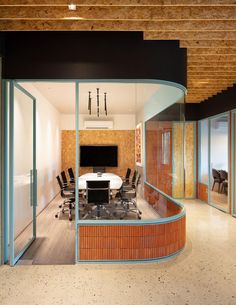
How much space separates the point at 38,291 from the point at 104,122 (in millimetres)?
6734

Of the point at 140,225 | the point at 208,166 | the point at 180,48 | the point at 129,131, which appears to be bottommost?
the point at 140,225

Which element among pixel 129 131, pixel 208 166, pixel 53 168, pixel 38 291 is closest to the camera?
pixel 38 291

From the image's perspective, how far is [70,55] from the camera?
3098 mm

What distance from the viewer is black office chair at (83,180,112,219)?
11.4 feet

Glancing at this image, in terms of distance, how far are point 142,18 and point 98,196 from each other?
2727 millimetres

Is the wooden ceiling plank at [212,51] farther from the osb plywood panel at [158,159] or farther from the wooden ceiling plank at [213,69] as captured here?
the osb plywood panel at [158,159]

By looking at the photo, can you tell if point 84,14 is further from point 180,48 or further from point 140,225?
point 140,225

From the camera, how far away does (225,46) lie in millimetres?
3471

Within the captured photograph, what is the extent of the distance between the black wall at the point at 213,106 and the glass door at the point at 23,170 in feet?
13.9

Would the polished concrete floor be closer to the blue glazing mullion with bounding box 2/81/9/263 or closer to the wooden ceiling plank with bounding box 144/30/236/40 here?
the blue glazing mullion with bounding box 2/81/9/263

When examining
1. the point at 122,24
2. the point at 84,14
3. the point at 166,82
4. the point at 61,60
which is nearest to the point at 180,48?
the point at 166,82

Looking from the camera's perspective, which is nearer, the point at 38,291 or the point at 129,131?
the point at 38,291

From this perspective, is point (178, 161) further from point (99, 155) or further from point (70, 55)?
point (99, 155)

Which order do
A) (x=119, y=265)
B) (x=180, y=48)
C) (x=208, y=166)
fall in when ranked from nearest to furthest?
(x=119, y=265) < (x=180, y=48) < (x=208, y=166)
